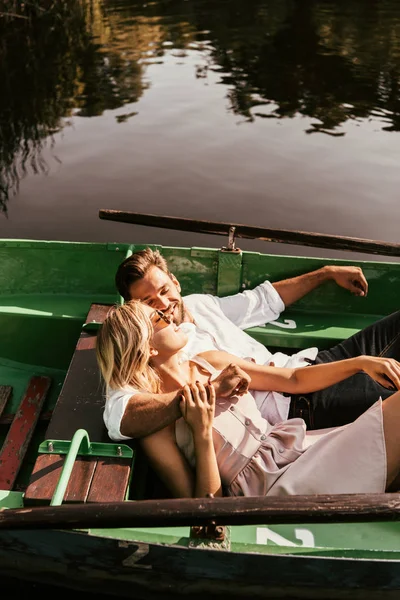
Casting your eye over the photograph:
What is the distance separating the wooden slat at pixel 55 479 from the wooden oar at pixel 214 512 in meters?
0.30

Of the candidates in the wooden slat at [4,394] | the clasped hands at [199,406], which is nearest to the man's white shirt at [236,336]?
the clasped hands at [199,406]

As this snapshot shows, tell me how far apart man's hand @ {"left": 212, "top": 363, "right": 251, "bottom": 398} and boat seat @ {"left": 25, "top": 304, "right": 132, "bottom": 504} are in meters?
0.60

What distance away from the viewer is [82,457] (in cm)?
310

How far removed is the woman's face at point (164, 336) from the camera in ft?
10.4

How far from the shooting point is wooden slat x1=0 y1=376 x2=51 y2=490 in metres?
3.86

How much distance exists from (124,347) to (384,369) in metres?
1.41

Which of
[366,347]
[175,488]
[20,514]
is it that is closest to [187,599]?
[175,488]

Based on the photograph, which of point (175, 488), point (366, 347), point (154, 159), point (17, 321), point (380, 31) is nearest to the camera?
point (175, 488)

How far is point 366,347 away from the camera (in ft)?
13.0

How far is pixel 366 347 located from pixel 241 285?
3.94 feet

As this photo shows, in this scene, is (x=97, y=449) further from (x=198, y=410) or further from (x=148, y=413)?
(x=198, y=410)

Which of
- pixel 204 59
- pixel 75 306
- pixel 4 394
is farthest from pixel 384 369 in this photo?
pixel 204 59

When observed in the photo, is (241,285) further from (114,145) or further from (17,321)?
(114,145)

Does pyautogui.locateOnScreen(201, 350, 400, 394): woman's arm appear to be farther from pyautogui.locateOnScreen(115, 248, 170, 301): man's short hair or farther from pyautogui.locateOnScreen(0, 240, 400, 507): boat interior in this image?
pyautogui.locateOnScreen(0, 240, 400, 507): boat interior
